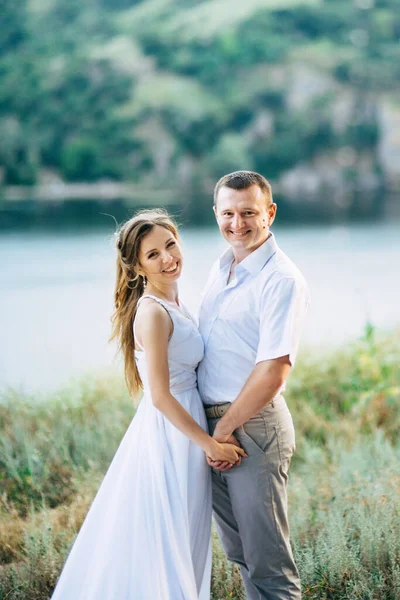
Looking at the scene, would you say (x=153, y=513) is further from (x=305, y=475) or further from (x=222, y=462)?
(x=305, y=475)

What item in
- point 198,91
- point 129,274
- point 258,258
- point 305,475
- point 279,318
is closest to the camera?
point 279,318

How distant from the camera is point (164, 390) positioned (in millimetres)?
1780

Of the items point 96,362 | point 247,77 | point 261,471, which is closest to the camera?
point 261,471

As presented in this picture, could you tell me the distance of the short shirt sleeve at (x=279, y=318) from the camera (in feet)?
5.66

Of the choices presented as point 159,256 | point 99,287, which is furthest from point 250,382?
point 99,287

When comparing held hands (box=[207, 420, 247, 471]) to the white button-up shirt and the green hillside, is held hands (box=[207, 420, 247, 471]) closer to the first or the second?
the white button-up shirt

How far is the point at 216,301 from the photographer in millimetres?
1912

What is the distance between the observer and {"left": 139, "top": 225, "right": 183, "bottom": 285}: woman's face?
1898 millimetres

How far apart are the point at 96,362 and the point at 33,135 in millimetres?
5557

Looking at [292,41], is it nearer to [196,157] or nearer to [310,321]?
[196,157]

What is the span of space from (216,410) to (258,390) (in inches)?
7.0

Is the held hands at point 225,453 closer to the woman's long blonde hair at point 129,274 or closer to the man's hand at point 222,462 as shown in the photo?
the man's hand at point 222,462

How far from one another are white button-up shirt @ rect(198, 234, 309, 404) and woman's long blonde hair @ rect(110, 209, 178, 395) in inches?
7.7

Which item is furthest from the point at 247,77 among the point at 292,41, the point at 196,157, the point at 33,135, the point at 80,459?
the point at 80,459
